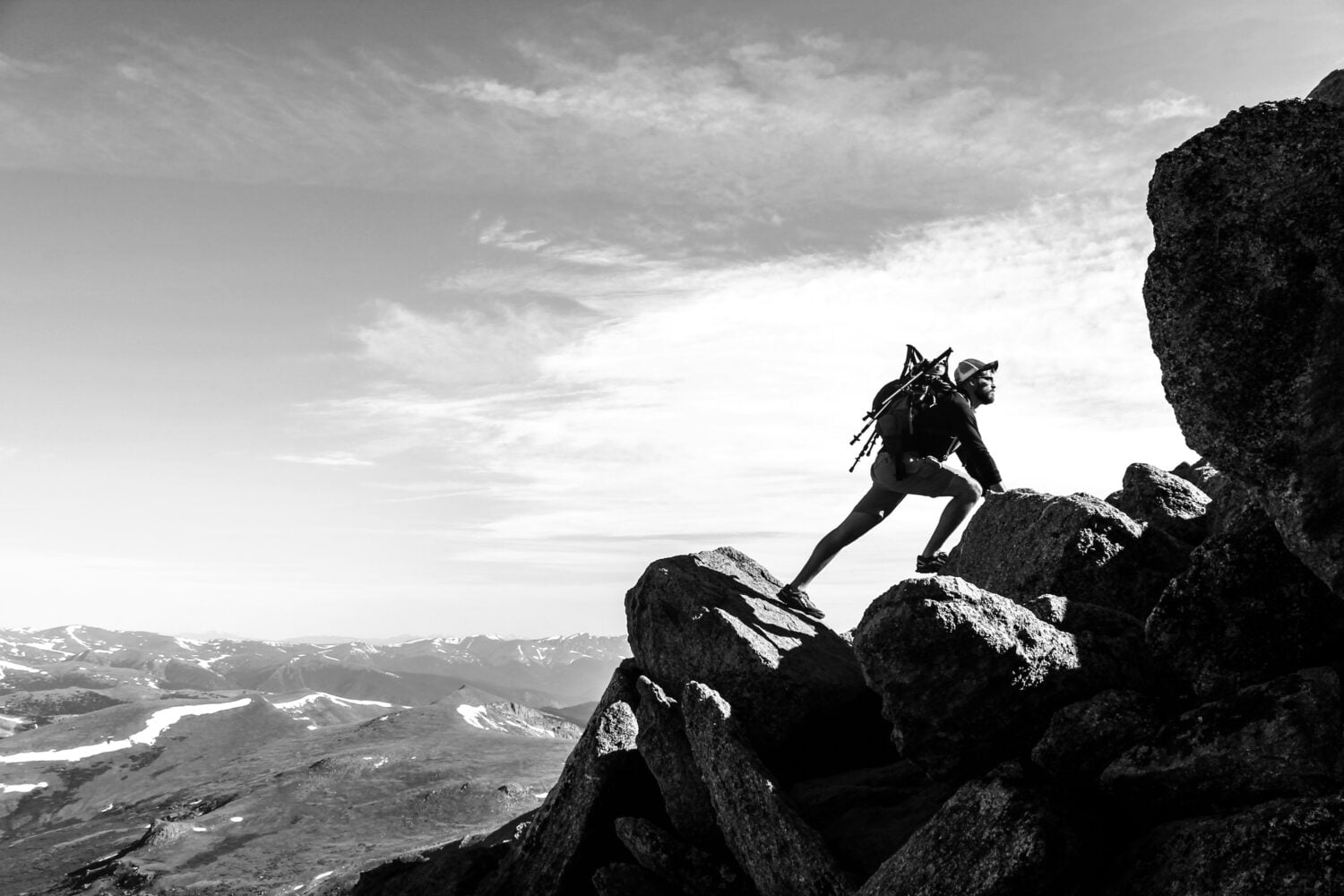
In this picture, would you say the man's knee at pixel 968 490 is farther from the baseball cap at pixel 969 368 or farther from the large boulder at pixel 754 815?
the large boulder at pixel 754 815

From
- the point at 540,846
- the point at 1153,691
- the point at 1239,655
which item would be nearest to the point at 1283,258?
the point at 1239,655

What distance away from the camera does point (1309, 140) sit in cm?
880

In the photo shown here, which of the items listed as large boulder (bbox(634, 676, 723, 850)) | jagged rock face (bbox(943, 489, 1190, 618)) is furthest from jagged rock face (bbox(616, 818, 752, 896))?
jagged rock face (bbox(943, 489, 1190, 618))

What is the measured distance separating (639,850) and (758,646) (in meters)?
4.69

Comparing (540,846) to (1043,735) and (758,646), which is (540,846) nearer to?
(758,646)

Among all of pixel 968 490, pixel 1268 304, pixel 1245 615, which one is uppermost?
pixel 1268 304

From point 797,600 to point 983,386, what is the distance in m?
6.59

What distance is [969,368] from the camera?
18531 millimetres

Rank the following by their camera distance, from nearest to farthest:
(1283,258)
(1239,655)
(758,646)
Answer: (1283,258) → (1239,655) → (758,646)

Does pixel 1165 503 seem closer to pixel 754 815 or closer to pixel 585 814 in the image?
pixel 754 815

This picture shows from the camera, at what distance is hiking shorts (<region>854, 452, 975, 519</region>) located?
59.6 ft

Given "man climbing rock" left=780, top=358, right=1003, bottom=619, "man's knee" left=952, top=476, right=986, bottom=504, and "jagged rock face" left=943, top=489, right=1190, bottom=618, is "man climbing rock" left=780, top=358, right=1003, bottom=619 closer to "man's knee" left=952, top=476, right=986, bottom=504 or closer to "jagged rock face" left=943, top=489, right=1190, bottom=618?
"man's knee" left=952, top=476, right=986, bottom=504


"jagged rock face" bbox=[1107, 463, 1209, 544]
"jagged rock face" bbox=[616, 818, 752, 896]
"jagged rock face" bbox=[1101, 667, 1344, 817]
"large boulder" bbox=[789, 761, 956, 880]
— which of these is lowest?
"jagged rock face" bbox=[616, 818, 752, 896]

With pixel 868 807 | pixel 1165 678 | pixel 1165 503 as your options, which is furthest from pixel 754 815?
pixel 1165 503
